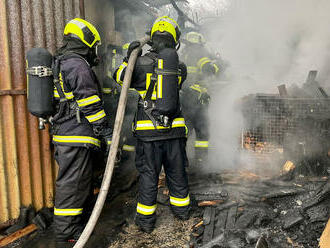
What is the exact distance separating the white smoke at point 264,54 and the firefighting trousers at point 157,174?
2136 mm

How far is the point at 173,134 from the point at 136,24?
5.15m

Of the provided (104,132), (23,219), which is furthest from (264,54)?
(23,219)

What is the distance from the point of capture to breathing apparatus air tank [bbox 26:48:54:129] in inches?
120

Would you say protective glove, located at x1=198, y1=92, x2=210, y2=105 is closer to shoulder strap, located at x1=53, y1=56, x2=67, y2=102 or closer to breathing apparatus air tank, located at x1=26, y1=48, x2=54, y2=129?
Result: shoulder strap, located at x1=53, y1=56, x2=67, y2=102

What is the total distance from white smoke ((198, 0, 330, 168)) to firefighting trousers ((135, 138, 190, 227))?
2136 mm

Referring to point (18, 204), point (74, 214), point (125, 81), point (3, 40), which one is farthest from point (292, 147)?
point (3, 40)

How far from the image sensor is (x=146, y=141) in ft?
11.2

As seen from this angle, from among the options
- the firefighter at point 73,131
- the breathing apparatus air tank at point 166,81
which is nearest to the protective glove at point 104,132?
the firefighter at point 73,131

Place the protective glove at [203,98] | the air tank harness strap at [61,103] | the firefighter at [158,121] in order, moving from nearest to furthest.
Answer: the air tank harness strap at [61,103] → the firefighter at [158,121] → the protective glove at [203,98]

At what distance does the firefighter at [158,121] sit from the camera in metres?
3.18

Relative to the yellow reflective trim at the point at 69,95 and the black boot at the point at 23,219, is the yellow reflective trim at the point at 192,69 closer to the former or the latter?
the yellow reflective trim at the point at 69,95

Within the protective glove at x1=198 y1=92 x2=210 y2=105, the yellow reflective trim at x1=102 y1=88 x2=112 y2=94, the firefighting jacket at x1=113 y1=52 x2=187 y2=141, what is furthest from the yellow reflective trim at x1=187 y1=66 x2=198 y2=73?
the firefighting jacket at x1=113 y1=52 x2=187 y2=141

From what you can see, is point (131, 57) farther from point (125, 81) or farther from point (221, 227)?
point (221, 227)

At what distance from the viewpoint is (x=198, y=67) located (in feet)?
17.6
